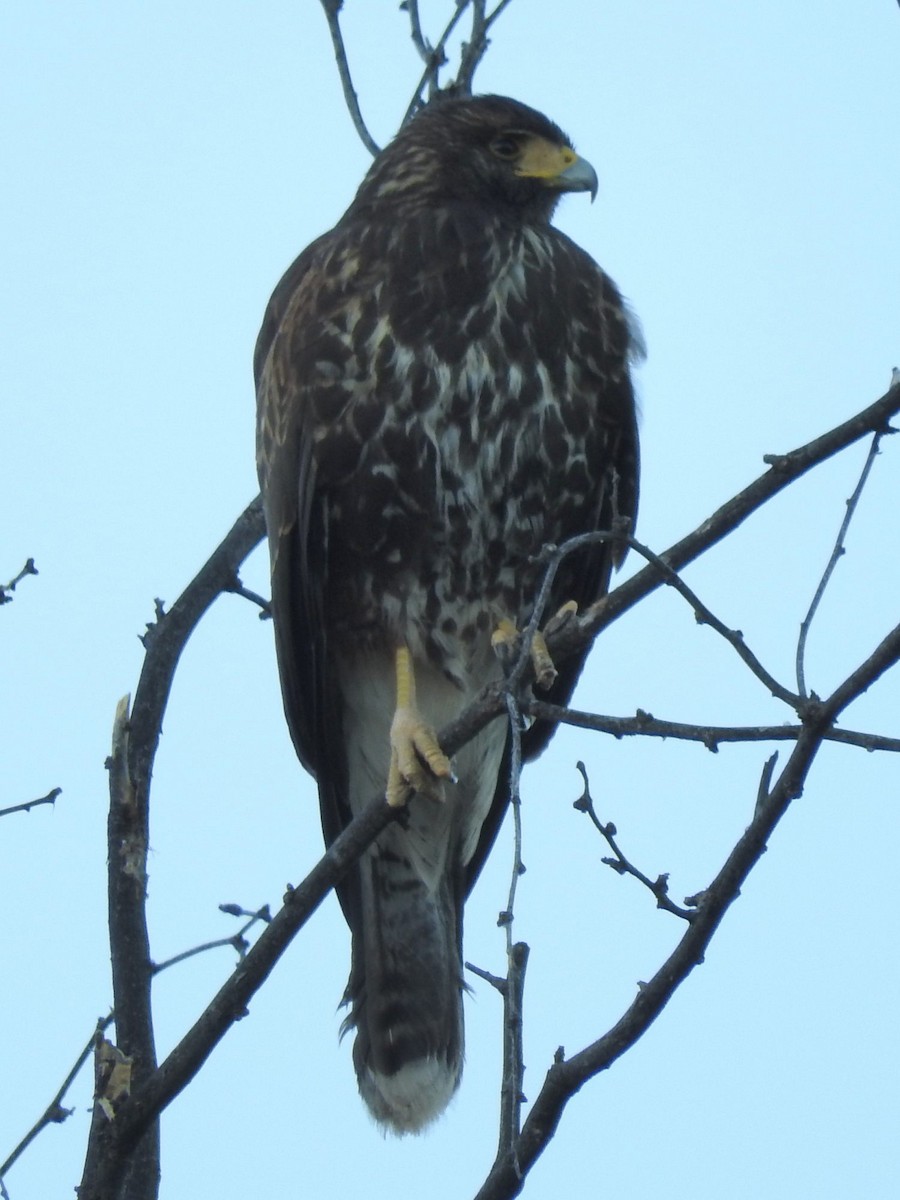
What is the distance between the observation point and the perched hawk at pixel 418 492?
167 inches

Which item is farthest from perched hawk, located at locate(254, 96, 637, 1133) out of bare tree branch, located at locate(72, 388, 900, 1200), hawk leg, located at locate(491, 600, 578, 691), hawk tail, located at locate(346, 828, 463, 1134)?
bare tree branch, located at locate(72, 388, 900, 1200)

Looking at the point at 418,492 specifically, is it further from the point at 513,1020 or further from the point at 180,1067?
the point at 513,1020

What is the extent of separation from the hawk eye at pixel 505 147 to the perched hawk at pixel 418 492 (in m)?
0.20

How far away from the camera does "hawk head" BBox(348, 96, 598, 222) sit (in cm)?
477

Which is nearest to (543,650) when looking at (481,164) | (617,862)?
(617,862)

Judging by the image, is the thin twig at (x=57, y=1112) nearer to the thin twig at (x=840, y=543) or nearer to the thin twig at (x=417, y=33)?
the thin twig at (x=840, y=543)

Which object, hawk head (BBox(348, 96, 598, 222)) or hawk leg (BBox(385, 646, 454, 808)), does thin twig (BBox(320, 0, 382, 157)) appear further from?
hawk leg (BBox(385, 646, 454, 808))

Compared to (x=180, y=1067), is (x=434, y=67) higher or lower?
higher

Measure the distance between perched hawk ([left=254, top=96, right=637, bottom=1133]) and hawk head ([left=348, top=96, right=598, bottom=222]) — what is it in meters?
0.02

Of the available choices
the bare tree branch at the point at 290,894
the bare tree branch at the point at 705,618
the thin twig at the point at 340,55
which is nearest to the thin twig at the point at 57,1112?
the bare tree branch at the point at 290,894

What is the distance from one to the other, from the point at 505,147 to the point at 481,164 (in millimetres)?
104

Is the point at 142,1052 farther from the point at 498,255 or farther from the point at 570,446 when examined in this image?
the point at 498,255

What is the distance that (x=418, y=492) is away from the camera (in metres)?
4.25

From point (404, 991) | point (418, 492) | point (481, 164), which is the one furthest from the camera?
point (481, 164)
